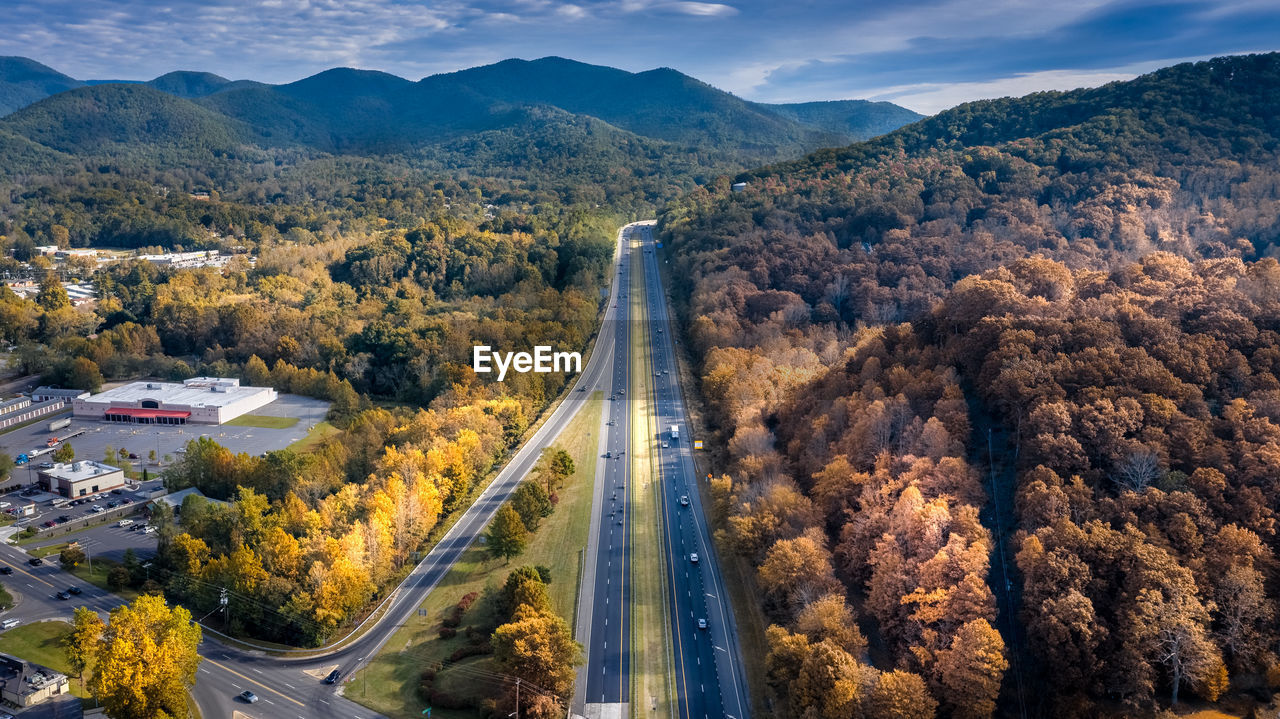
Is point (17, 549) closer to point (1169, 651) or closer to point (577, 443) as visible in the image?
point (577, 443)

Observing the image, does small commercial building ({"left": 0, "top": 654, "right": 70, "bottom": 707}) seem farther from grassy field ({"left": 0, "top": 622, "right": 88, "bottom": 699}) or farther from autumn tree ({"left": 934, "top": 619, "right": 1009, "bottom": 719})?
autumn tree ({"left": 934, "top": 619, "right": 1009, "bottom": 719})

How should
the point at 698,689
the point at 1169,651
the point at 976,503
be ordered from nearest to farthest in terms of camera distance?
the point at 1169,651 < the point at 698,689 < the point at 976,503

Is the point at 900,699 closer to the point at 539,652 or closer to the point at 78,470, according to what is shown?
the point at 539,652

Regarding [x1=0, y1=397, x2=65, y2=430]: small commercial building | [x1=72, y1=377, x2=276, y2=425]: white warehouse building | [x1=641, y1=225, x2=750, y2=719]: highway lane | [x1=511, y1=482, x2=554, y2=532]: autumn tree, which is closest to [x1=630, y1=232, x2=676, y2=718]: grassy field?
[x1=641, y1=225, x2=750, y2=719]: highway lane

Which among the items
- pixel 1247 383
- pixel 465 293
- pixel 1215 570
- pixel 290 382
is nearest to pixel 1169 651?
pixel 1215 570

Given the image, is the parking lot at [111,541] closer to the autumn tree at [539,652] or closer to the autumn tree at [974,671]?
the autumn tree at [539,652]

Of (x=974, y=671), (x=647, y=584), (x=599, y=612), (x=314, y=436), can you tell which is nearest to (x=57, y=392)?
(x=314, y=436)
